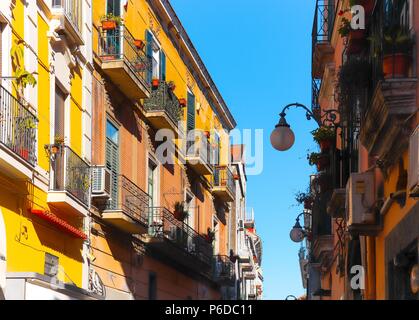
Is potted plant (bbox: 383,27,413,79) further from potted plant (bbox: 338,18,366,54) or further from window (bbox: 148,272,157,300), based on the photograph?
window (bbox: 148,272,157,300)

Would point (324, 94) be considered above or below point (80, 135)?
above

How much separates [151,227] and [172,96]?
359 centimetres

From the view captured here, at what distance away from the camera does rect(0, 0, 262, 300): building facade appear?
1205cm

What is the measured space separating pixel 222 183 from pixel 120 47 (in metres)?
12.9

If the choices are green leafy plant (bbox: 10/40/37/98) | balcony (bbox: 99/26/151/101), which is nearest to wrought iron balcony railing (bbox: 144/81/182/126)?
balcony (bbox: 99/26/151/101)

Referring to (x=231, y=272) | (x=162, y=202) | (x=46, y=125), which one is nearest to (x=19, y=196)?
(x=46, y=125)

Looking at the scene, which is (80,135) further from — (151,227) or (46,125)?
(151,227)

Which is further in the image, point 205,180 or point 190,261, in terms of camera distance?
point 205,180

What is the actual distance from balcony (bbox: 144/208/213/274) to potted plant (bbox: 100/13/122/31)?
480 centimetres

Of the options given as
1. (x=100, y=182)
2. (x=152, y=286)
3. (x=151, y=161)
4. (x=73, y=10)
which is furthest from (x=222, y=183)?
(x=73, y=10)

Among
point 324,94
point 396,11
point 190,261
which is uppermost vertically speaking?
point 324,94

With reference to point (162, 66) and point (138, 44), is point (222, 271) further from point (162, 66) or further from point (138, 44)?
point (138, 44)

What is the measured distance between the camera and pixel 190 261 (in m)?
23.9

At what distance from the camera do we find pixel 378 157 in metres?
10.1
